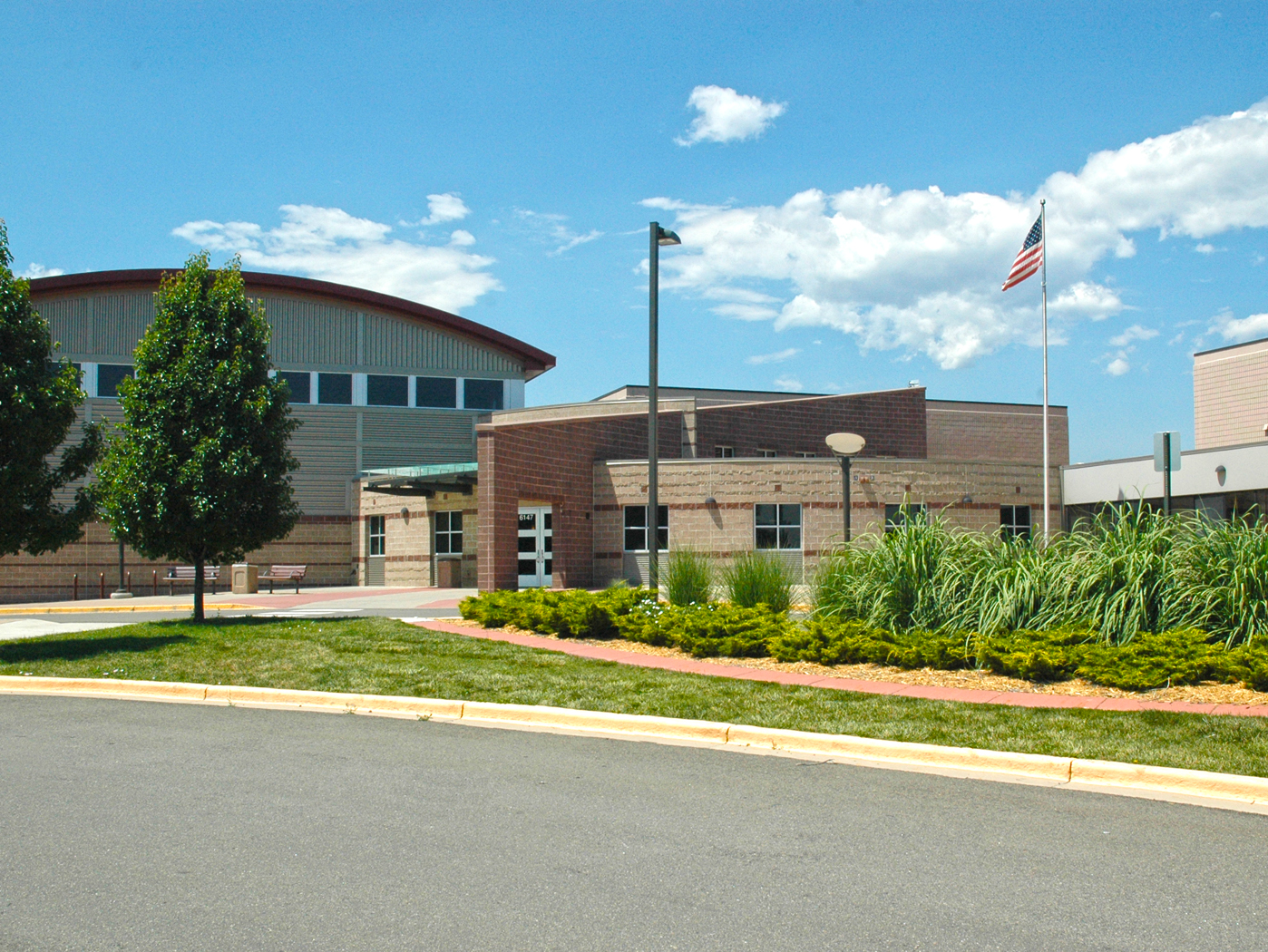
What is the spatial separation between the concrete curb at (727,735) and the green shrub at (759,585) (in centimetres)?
596

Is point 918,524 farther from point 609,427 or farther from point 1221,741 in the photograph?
point 609,427

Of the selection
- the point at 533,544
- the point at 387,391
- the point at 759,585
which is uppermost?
the point at 387,391

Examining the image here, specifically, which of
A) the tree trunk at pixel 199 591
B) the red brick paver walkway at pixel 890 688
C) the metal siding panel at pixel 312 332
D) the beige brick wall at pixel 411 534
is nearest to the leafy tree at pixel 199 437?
the tree trunk at pixel 199 591

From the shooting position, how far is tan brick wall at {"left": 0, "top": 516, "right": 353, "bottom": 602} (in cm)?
3419

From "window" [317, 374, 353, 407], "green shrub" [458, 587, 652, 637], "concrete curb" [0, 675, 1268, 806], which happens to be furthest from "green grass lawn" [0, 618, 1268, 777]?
"window" [317, 374, 353, 407]

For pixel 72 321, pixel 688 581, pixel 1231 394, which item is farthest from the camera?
pixel 1231 394

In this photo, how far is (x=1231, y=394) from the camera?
39.9 m

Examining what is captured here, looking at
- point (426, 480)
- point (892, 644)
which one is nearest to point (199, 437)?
point (892, 644)

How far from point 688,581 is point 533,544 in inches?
562

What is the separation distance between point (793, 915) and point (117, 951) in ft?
8.82

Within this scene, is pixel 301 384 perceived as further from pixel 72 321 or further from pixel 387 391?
pixel 72 321

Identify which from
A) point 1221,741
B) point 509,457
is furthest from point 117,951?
point 509,457

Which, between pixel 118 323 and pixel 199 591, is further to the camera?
pixel 118 323

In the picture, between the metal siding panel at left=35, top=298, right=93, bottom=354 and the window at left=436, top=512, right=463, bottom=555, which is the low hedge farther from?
the metal siding panel at left=35, top=298, right=93, bottom=354
